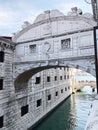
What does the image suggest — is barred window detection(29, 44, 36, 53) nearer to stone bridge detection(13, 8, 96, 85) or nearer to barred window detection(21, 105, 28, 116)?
stone bridge detection(13, 8, 96, 85)

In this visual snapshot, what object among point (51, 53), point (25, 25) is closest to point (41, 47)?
point (51, 53)

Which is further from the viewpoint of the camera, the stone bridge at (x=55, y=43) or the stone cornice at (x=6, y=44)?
the stone cornice at (x=6, y=44)

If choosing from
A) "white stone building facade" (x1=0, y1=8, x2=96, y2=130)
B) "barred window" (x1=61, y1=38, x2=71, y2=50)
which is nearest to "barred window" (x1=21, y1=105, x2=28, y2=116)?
"white stone building facade" (x1=0, y1=8, x2=96, y2=130)

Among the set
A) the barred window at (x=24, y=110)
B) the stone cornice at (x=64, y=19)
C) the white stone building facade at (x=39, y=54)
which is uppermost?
the stone cornice at (x=64, y=19)

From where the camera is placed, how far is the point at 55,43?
1191 cm

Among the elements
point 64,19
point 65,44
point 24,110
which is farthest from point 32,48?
point 24,110

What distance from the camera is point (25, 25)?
13461 mm

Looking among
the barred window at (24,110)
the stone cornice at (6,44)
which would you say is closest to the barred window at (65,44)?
the stone cornice at (6,44)

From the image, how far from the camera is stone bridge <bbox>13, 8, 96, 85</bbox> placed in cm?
1065

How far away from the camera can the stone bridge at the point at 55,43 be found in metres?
10.6

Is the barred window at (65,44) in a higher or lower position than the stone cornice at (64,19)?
lower

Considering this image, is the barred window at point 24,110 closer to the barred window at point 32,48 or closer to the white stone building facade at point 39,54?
the white stone building facade at point 39,54

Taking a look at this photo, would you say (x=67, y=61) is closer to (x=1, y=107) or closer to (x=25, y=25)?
(x=25, y=25)

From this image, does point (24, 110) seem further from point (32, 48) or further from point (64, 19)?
point (64, 19)
